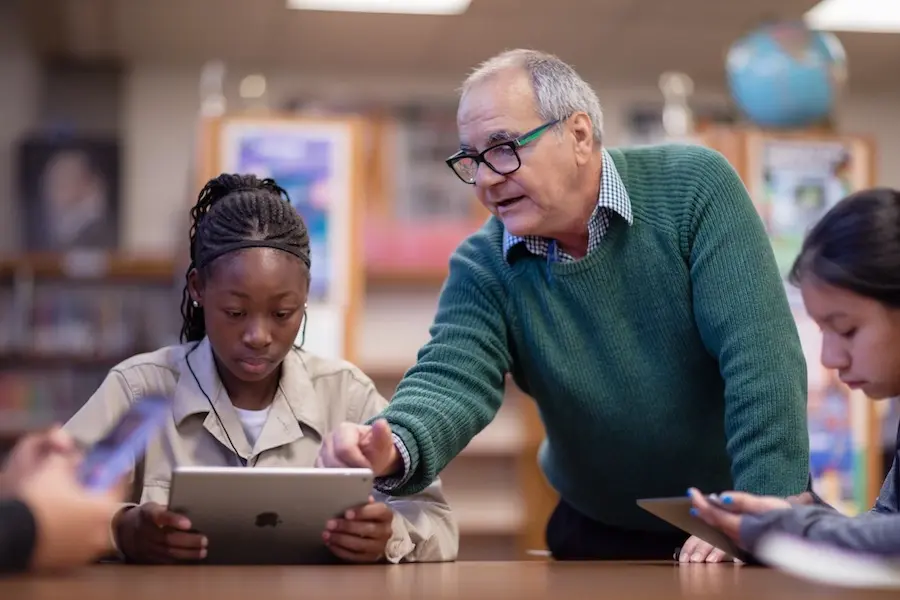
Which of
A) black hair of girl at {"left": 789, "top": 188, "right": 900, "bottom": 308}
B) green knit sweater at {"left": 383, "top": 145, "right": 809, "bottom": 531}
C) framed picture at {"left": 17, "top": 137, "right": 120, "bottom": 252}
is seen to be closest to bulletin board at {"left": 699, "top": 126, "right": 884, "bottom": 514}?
green knit sweater at {"left": 383, "top": 145, "right": 809, "bottom": 531}

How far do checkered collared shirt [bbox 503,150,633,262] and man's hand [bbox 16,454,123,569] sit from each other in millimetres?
897

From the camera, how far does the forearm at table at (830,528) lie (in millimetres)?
1225

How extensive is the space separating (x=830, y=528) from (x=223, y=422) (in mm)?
955

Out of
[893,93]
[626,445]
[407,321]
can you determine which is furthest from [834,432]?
[893,93]

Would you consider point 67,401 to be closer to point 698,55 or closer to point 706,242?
point 698,55

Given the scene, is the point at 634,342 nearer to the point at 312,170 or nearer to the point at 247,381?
the point at 247,381

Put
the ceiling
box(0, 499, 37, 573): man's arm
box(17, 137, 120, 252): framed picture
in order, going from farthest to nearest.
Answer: box(17, 137, 120, 252): framed picture, the ceiling, box(0, 499, 37, 573): man's arm

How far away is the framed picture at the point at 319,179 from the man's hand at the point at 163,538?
9.10ft

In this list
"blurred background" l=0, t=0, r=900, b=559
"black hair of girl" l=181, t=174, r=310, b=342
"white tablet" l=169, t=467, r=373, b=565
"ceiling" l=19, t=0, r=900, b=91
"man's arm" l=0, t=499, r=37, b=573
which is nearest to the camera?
"man's arm" l=0, t=499, r=37, b=573

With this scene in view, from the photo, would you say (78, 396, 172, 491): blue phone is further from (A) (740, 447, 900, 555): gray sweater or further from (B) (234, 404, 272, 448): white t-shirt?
(A) (740, 447, 900, 555): gray sweater

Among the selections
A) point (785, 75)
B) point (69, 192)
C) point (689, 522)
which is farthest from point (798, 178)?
point (69, 192)

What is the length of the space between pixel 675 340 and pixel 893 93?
6.26 m

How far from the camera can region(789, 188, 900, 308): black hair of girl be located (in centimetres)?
149

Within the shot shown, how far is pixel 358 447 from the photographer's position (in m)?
1.59
